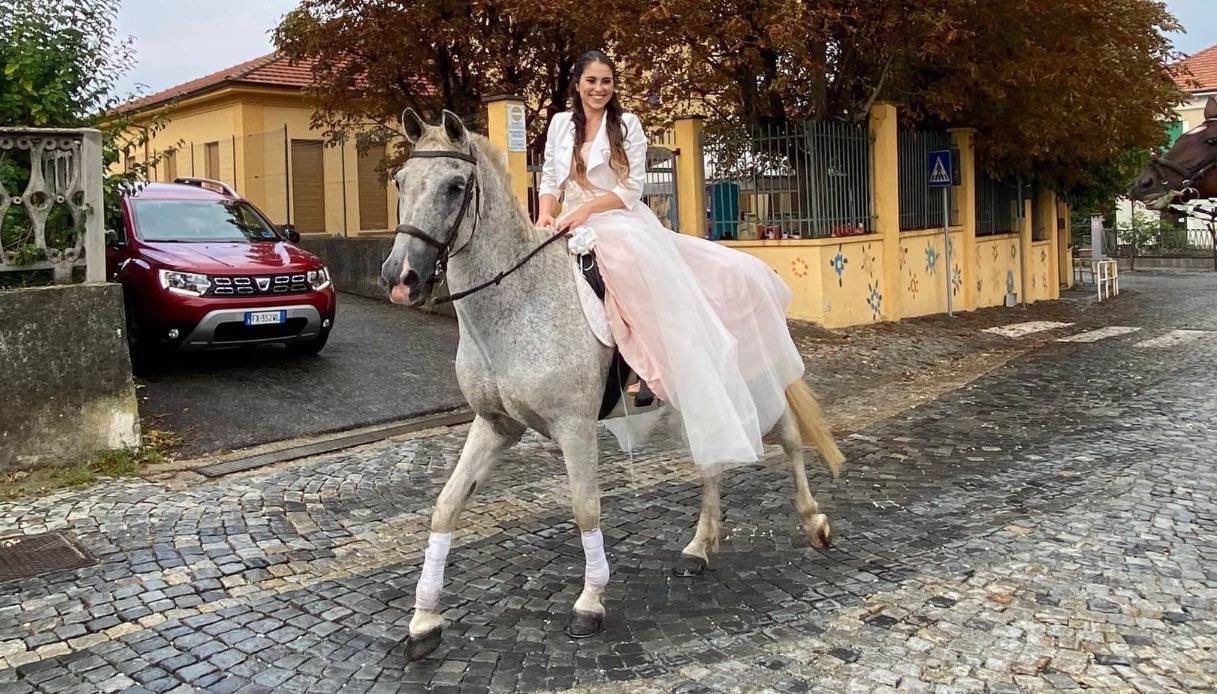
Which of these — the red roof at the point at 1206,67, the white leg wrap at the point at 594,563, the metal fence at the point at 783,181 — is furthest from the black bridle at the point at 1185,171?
the red roof at the point at 1206,67

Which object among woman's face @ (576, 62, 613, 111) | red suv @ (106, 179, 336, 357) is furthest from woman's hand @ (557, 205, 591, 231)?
red suv @ (106, 179, 336, 357)

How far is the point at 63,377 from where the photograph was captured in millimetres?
7367

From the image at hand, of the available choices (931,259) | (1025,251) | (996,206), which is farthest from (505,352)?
(1025,251)

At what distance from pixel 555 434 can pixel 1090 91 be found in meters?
15.7

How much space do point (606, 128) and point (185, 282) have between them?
646cm

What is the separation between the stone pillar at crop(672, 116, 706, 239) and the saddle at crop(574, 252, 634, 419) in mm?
11307

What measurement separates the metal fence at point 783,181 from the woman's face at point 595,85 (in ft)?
36.5

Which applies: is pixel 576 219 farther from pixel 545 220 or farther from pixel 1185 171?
pixel 1185 171

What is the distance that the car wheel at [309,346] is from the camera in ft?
36.3

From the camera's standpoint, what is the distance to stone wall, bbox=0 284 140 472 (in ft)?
23.4

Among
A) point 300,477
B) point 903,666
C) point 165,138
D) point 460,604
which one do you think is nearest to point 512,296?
point 460,604

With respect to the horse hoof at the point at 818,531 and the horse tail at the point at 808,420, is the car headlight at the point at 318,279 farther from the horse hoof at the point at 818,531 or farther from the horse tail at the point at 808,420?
the horse hoof at the point at 818,531

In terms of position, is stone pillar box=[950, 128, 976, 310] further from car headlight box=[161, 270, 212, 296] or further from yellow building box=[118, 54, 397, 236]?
car headlight box=[161, 270, 212, 296]

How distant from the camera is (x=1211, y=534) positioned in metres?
5.58
